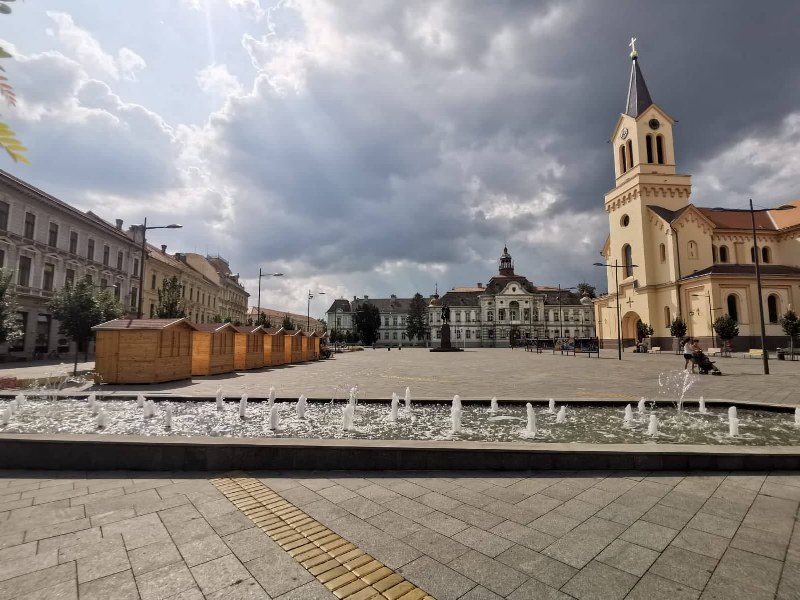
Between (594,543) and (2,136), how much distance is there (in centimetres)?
443

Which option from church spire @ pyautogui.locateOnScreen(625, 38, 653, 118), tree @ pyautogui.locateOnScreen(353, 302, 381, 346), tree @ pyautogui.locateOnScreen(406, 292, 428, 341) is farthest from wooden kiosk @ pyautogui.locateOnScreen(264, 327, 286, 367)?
tree @ pyautogui.locateOnScreen(406, 292, 428, 341)

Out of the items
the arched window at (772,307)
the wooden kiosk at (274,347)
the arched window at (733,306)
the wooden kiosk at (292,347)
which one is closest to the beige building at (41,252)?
the wooden kiosk at (274,347)

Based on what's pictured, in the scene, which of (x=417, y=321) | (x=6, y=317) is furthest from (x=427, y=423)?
(x=417, y=321)

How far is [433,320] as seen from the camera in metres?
110

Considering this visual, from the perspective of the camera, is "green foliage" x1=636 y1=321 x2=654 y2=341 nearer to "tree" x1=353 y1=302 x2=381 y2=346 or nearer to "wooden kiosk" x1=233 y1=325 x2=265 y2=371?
"wooden kiosk" x1=233 y1=325 x2=265 y2=371

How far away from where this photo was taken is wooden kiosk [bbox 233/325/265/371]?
923 inches

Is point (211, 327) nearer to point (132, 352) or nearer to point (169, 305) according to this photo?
point (132, 352)

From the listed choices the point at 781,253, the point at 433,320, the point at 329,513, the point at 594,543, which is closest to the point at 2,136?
the point at 329,513

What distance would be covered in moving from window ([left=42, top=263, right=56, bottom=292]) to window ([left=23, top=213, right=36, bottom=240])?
8.73 ft

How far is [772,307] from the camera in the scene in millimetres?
44688

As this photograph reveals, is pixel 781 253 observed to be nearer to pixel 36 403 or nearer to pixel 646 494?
pixel 646 494

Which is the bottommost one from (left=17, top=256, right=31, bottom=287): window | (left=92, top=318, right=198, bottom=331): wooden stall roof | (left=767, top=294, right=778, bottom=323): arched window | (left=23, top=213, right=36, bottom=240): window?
(left=92, top=318, right=198, bottom=331): wooden stall roof

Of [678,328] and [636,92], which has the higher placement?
[636,92]

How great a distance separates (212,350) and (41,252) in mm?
23002
